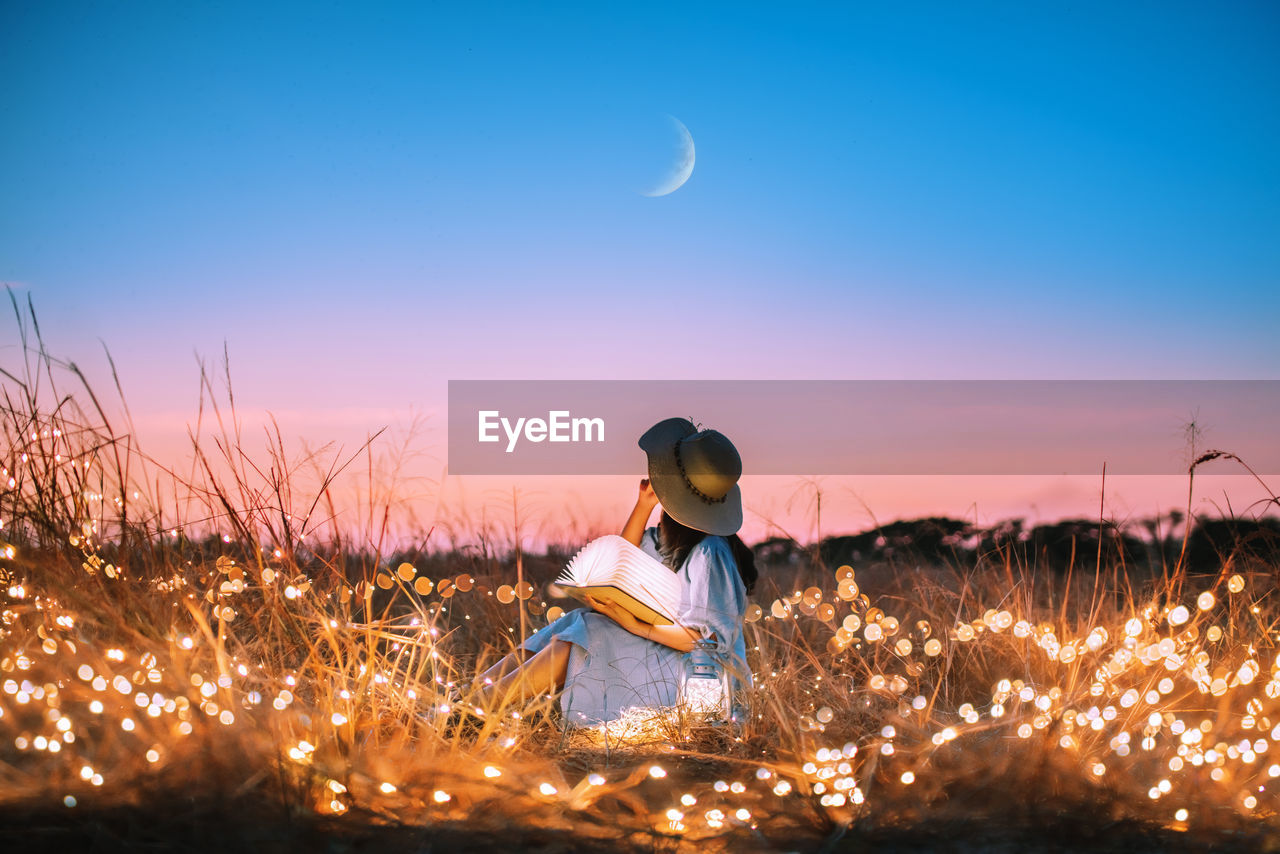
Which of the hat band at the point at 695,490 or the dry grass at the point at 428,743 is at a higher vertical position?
the hat band at the point at 695,490

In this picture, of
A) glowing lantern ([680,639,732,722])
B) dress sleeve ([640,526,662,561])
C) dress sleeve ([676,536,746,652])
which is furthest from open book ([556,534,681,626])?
dress sleeve ([640,526,662,561])

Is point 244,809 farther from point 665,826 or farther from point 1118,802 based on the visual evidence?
point 1118,802

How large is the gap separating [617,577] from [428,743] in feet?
2.64

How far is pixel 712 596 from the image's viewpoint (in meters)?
3.58

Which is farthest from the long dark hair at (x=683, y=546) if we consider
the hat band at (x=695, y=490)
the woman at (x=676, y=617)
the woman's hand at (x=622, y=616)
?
the woman's hand at (x=622, y=616)

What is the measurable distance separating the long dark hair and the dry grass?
0.97 ft

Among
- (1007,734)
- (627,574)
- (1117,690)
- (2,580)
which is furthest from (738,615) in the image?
(2,580)

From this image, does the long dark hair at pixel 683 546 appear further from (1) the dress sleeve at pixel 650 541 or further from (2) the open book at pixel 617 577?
(2) the open book at pixel 617 577

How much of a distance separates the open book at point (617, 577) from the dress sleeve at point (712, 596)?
0.10 metres

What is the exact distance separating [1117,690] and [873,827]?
1.17 m

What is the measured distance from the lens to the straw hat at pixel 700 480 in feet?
12.1

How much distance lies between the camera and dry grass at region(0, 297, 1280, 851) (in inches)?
106

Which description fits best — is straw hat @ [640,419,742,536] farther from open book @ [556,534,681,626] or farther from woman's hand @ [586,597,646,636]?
woman's hand @ [586,597,646,636]

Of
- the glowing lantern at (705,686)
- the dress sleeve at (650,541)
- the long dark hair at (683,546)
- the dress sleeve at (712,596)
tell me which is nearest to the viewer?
the dress sleeve at (712,596)
